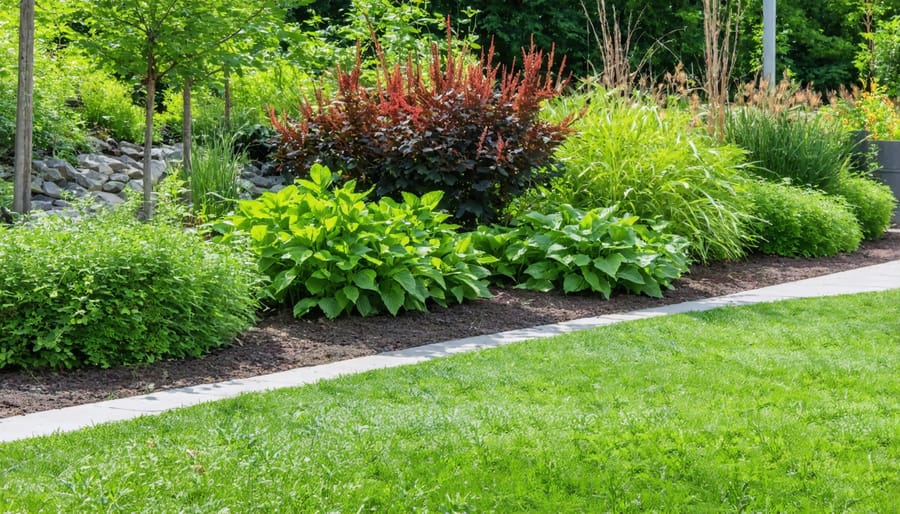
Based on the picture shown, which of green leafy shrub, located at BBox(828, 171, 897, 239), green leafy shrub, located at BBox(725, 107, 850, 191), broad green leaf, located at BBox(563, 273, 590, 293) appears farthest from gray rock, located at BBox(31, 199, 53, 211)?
green leafy shrub, located at BBox(828, 171, 897, 239)

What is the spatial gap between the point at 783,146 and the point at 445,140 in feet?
16.7

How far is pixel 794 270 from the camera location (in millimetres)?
9312

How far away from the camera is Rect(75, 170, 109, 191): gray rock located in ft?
30.4

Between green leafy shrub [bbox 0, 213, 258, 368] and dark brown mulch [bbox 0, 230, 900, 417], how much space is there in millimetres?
119

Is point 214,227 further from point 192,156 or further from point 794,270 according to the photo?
point 794,270

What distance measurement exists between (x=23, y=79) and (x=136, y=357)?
2.35 meters

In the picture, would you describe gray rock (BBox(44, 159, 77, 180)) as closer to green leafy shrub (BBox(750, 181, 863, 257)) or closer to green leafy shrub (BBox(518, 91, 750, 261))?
green leafy shrub (BBox(518, 91, 750, 261))

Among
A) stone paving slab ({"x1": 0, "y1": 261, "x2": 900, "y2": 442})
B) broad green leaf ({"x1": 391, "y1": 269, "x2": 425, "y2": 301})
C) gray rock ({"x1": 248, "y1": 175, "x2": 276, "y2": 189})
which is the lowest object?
stone paving slab ({"x1": 0, "y1": 261, "x2": 900, "y2": 442})

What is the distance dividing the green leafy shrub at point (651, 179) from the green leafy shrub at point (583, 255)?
2.24 ft

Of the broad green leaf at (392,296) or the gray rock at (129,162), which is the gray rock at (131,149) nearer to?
the gray rock at (129,162)

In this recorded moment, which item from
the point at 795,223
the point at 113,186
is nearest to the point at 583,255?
the point at 795,223

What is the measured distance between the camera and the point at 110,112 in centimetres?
1098

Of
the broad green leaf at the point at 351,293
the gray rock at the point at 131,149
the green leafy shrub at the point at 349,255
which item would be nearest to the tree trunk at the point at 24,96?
the green leafy shrub at the point at 349,255

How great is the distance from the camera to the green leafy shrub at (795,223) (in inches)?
394
